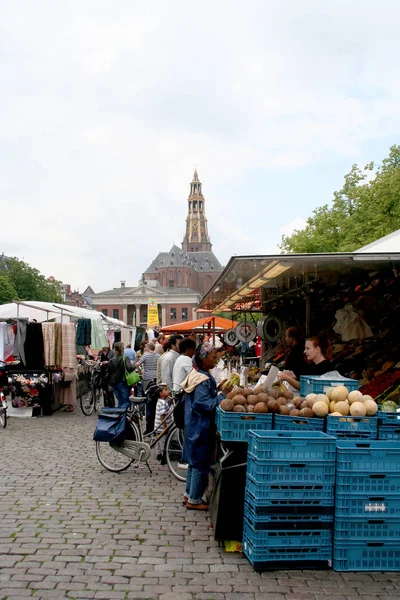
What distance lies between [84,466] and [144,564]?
12.9ft

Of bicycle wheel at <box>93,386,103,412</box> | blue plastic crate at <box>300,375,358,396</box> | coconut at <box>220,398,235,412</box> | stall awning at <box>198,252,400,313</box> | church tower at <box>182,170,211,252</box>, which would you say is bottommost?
bicycle wheel at <box>93,386,103,412</box>

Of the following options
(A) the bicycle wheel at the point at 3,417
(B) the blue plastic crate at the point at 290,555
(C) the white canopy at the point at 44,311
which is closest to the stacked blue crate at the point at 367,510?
(B) the blue plastic crate at the point at 290,555

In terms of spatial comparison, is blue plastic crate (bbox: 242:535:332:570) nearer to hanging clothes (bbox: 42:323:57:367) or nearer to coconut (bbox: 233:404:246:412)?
coconut (bbox: 233:404:246:412)

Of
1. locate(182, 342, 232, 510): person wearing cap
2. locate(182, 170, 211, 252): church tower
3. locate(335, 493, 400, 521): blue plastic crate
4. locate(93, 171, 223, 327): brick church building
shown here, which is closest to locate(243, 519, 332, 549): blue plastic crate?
locate(335, 493, 400, 521): blue plastic crate

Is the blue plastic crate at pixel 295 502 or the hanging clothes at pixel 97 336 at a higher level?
the hanging clothes at pixel 97 336

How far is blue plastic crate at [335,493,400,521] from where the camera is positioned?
175 inches

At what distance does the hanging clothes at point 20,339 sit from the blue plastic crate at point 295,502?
988 cm

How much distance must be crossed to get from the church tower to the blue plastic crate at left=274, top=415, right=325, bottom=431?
159395 millimetres

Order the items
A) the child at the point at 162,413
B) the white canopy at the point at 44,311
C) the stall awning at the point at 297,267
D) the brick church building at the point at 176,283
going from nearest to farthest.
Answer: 1. the stall awning at the point at 297,267
2. the child at the point at 162,413
3. the white canopy at the point at 44,311
4. the brick church building at the point at 176,283

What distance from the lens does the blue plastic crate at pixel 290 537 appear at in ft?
14.6

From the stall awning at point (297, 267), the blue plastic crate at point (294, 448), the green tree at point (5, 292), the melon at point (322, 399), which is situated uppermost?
the green tree at point (5, 292)

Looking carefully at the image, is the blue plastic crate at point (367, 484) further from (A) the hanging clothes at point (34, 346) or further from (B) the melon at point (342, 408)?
(A) the hanging clothes at point (34, 346)

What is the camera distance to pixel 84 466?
840 cm

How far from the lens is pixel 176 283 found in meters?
139
